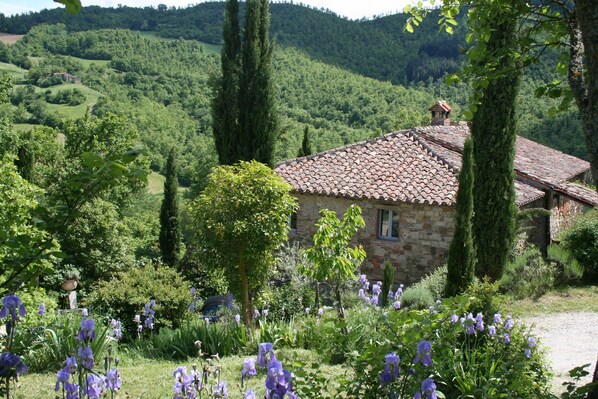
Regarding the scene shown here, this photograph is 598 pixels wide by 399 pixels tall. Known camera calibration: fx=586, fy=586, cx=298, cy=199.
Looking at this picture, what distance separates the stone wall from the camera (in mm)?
16516

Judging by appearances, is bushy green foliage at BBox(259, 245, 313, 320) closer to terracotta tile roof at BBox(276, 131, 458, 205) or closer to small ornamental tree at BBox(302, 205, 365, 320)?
small ornamental tree at BBox(302, 205, 365, 320)

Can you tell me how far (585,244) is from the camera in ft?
54.0

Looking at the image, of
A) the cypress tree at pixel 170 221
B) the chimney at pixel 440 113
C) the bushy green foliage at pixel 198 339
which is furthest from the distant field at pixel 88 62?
the bushy green foliage at pixel 198 339

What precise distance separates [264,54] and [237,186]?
A: 10772 mm

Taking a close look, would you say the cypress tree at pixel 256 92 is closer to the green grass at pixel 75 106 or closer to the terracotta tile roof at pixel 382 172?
the terracotta tile roof at pixel 382 172

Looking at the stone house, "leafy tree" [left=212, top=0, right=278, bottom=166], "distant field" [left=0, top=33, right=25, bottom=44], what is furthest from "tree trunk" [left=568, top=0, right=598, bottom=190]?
"distant field" [left=0, top=33, right=25, bottom=44]

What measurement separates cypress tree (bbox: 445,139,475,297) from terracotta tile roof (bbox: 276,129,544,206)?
136 inches

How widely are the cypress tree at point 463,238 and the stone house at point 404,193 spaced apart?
3441 millimetres

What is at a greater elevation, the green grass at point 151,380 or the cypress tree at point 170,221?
the green grass at point 151,380

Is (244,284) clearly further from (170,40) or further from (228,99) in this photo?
(170,40)

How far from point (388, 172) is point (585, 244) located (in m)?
5.95

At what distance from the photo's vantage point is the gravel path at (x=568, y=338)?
9523mm

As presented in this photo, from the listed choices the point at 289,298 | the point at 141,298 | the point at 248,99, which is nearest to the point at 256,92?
the point at 248,99

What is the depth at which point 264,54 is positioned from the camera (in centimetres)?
1973
